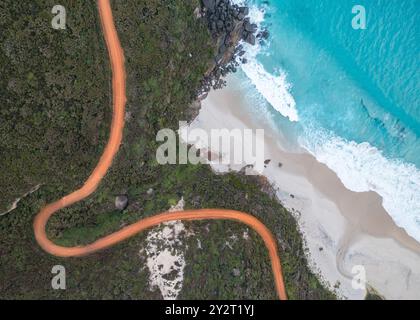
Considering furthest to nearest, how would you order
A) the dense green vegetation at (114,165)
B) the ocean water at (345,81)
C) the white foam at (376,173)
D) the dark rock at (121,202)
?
the ocean water at (345,81) < the white foam at (376,173) < the dark rock at (121,202) < the dense green vegetation at (114,165)

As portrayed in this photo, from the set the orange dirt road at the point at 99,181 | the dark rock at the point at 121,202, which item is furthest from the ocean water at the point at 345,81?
the dark rock at the point at 121,202

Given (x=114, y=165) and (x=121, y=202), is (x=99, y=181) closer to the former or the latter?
(x=114, y=165)

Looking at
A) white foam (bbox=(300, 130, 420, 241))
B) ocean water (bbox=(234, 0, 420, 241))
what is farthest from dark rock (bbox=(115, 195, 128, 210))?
white foam (bbox=(300, 130, 420, 241))

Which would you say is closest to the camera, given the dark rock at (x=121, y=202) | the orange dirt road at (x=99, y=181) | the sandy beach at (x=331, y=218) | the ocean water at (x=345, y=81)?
the orange dirt road at (x=99, y=181)

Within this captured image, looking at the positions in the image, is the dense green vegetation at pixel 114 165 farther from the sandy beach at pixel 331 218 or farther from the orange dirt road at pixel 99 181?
the sandy beach at pixel 331 218

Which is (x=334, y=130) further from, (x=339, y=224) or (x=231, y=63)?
(x=231, y=63)

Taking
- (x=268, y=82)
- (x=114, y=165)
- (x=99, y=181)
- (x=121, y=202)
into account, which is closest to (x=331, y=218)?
(x=268, y=82)
